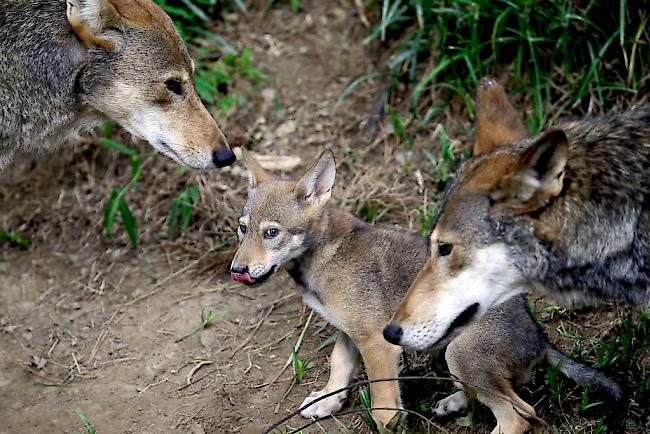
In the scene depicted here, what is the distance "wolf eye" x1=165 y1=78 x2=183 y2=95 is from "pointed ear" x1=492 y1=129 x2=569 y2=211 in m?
2.51

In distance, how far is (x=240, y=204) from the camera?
23.5 feet

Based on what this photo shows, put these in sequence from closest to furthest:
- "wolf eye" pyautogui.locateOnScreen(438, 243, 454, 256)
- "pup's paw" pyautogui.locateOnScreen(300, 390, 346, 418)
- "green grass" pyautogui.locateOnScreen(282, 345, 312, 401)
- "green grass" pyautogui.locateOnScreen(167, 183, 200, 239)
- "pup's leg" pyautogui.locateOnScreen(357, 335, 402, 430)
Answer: "wolf eye" pyautogui.locateOnScreen(438, 243, 454, 256), "pup's leg" pyautogui.locateOnScreen(357, 335, 402, 430), "pup's paw" pyautogui.locateOnScreen(300, 390, 346, 418), "green grass" pyautogui.locateOnScreen(282, 345, 312, 401), "green grass" pyautogui.locateOnScreen(167, 183, 200, 239)

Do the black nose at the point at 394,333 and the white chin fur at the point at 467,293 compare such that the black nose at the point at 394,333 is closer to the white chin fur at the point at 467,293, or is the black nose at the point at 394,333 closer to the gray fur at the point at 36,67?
the white chin fur at the point at 467,293

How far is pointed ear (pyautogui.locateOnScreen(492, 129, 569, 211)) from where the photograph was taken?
3.80 metres

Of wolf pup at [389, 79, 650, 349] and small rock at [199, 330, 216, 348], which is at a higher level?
wolf pup at [389, 79, 650, 349]

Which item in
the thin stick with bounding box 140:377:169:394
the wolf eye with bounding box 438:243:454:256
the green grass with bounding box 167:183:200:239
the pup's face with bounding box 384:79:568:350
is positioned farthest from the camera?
the green grass with bounding box 167:183:200:239

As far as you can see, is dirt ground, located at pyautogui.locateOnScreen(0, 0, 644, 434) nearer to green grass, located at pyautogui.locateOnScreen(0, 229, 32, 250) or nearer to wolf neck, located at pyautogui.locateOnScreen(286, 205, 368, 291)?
green grass, located at pyautogui.locateOnScreen(0, 229, 32, 250)

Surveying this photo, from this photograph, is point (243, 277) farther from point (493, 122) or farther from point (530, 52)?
point (530, 52)

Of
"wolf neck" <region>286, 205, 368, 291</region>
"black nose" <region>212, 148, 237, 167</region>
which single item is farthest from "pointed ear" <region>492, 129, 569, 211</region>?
"black nose" <region>212, 148, 237, 167</region>

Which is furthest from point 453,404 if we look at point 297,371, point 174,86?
point 174,86

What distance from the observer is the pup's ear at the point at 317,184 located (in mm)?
5453

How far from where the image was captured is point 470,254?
4.20 meters

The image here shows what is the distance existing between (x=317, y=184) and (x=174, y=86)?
1163 mm

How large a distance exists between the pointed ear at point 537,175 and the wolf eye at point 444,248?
1.08 feet
